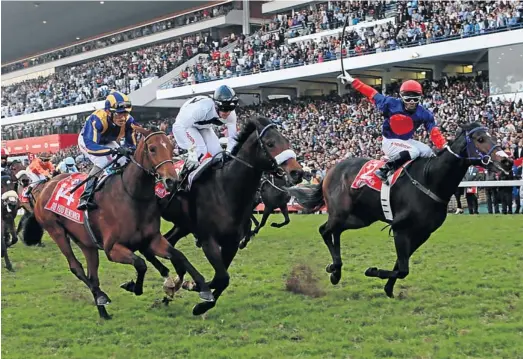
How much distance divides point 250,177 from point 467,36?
63.1ft

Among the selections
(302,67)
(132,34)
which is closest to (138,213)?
(302,67)

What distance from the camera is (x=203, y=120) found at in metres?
7.16

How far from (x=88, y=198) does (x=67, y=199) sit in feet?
2.24

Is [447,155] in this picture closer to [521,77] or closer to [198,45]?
[521,77]

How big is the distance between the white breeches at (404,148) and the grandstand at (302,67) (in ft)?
28.5

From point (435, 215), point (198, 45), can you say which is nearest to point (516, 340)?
point (435, 215)

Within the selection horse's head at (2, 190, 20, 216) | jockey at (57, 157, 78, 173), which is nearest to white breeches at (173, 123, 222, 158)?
horse's head at (2, 190, 20, 216)

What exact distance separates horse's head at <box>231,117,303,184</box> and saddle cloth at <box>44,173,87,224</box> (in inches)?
67.5

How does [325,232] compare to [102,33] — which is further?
[102,33]

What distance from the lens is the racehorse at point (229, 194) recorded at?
638 centimetres

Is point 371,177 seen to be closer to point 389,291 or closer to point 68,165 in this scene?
point 389,291

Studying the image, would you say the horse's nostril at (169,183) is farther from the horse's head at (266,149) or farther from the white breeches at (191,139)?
the white breeches at (191,139)

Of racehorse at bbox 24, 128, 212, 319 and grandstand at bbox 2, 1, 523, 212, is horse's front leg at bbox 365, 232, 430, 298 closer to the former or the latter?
racehorse at bbox 24, 128, 212, 319

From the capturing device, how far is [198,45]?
134ft
